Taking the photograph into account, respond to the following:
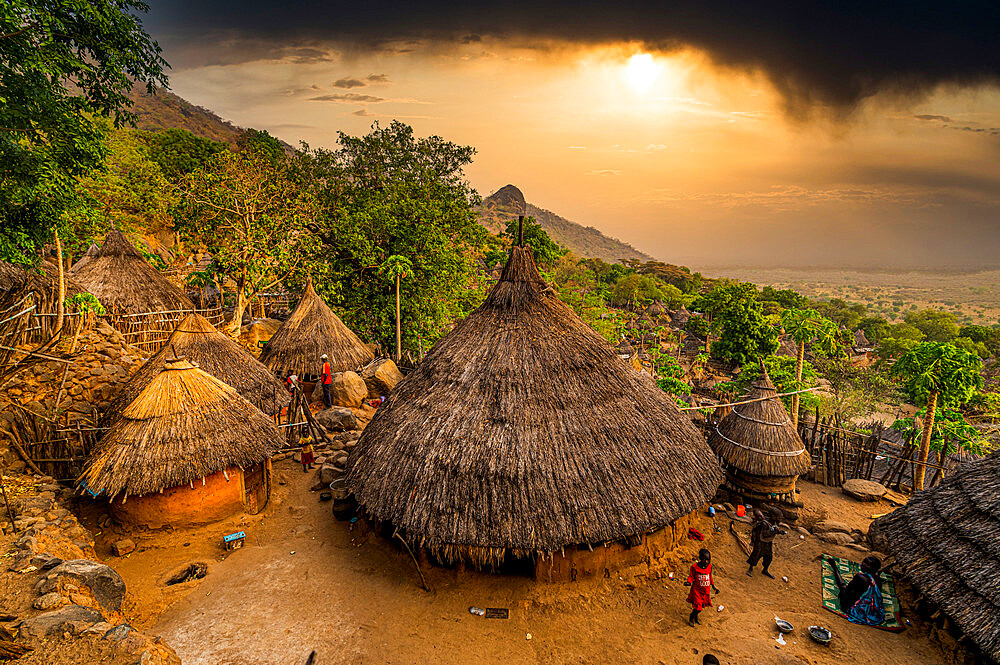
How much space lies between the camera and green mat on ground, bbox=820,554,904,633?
7.66 m

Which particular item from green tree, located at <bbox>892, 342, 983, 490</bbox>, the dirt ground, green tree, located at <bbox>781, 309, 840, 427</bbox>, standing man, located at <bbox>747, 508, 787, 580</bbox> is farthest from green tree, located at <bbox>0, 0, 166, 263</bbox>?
green tree, located at <bbox>892, 342, 983, 490</bbox>

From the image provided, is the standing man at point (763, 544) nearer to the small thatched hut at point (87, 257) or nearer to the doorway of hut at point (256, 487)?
the doorway of hut at point (256, 487)

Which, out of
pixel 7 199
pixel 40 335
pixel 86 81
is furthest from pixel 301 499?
pixel 86 81

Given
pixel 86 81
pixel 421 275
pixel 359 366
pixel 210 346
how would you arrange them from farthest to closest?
pixel 421 275, pixel 359 366, pixel 210 346, pixel 86 81

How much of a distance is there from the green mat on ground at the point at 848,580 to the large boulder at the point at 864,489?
4.72 m

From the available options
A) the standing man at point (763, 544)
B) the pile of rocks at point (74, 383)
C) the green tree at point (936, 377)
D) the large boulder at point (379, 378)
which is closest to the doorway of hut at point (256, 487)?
the pile of rocks at point (74, 383)

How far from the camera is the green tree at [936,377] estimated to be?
11.7 m

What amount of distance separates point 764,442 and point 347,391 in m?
15.0

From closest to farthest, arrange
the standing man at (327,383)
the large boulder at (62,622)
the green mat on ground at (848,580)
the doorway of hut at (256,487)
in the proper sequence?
the large boulder at (62,622) < the green mat on ground at (848,580) < the doorway of hut at (256,487) < the standing man at (327,383)

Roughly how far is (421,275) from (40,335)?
47.3ft

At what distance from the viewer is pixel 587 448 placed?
8484 millimetres

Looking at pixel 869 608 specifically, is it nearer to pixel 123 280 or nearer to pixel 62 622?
pixel 62 622

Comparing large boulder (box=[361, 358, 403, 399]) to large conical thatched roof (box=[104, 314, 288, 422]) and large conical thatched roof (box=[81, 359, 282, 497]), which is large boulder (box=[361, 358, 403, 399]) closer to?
large conical thatched roof (box=[104, 314, 288, 422])

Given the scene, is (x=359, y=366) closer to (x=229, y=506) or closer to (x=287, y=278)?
(x=287, y=278)
